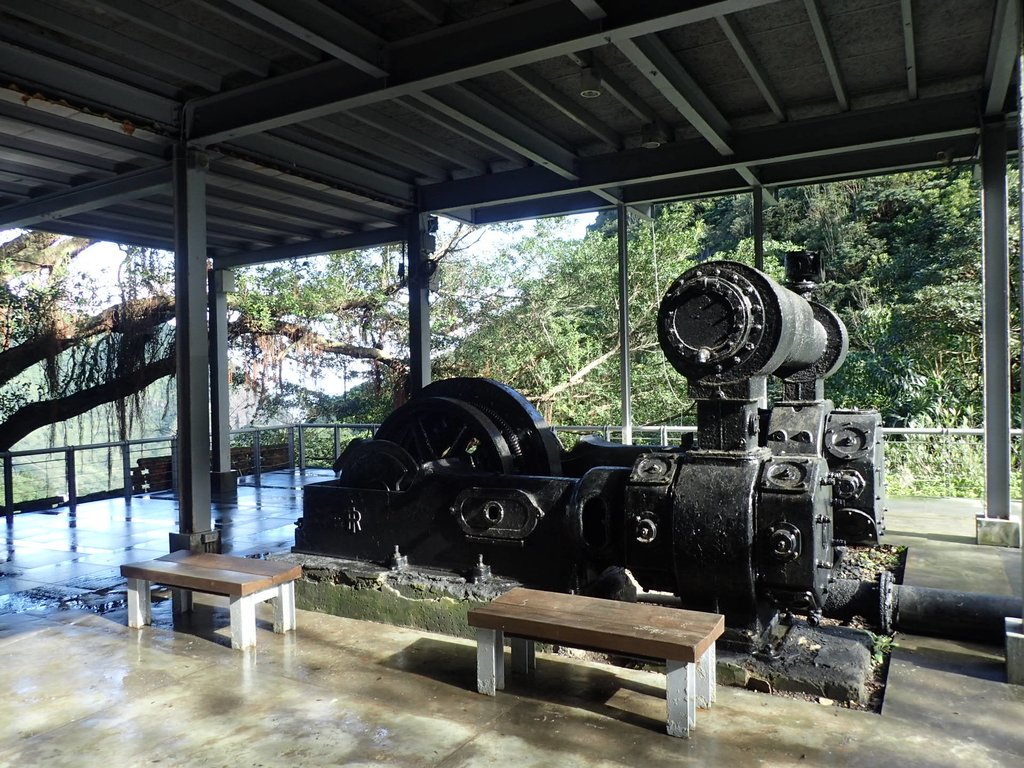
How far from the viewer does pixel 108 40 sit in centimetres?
432

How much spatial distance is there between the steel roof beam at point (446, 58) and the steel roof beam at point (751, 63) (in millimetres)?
692

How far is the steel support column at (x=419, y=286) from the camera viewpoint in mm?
7723

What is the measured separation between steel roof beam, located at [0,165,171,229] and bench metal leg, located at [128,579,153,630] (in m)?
3.06

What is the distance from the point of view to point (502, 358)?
52.7 feet

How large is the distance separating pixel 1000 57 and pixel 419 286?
5.05 m

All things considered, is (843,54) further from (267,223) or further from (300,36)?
(267,223)

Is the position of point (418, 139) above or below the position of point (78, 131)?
above

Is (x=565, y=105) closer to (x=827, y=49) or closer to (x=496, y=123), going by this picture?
(x=496, y=123)

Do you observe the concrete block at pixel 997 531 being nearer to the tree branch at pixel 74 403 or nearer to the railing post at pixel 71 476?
the railing post at pixel 71 476

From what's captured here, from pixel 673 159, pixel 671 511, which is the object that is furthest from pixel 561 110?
pixel 671 511

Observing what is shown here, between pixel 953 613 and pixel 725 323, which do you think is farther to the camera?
pixel 953 613

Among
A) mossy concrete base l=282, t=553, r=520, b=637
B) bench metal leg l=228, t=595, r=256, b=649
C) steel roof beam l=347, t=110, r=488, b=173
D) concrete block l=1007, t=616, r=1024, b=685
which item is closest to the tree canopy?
steel roof beam l=347, t=110, r=488, b=173

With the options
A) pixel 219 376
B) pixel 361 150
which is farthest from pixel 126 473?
pixel 361 150

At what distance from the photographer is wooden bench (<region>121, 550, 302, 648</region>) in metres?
3.84
